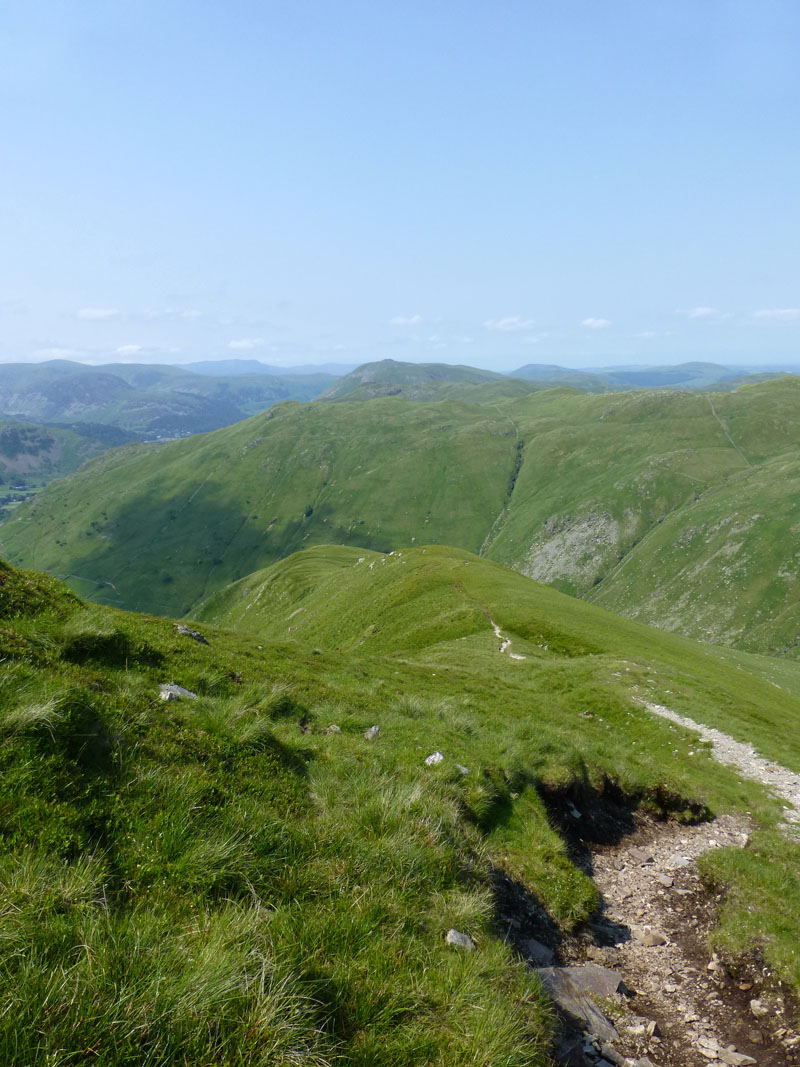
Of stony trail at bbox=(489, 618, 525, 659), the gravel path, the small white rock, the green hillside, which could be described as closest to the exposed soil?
the green hillside

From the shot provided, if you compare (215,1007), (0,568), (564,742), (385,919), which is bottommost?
(564,742)

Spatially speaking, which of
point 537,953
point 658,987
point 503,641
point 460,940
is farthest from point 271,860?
point 503,641

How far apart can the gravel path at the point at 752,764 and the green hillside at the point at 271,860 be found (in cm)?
362

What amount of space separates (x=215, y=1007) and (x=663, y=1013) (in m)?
10.3

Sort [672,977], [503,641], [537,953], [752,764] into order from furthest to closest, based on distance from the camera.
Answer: [503,641] < [752,764] < [672,977] < [537,953]

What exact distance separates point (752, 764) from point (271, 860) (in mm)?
29716

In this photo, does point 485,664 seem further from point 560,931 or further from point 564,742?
point 560,931

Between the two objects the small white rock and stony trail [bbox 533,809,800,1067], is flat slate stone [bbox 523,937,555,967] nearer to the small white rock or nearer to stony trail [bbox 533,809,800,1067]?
stony trail [bbox 533,809,800,1067]

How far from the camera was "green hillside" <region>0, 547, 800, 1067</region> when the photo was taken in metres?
4.42

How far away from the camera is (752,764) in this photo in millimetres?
27203

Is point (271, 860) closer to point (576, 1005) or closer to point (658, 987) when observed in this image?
point (576, 1005)

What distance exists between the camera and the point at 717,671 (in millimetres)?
52281

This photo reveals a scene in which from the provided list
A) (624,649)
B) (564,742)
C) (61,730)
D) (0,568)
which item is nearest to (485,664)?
→ (624,649)

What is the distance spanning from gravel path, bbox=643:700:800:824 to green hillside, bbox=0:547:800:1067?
3615 millimetres
